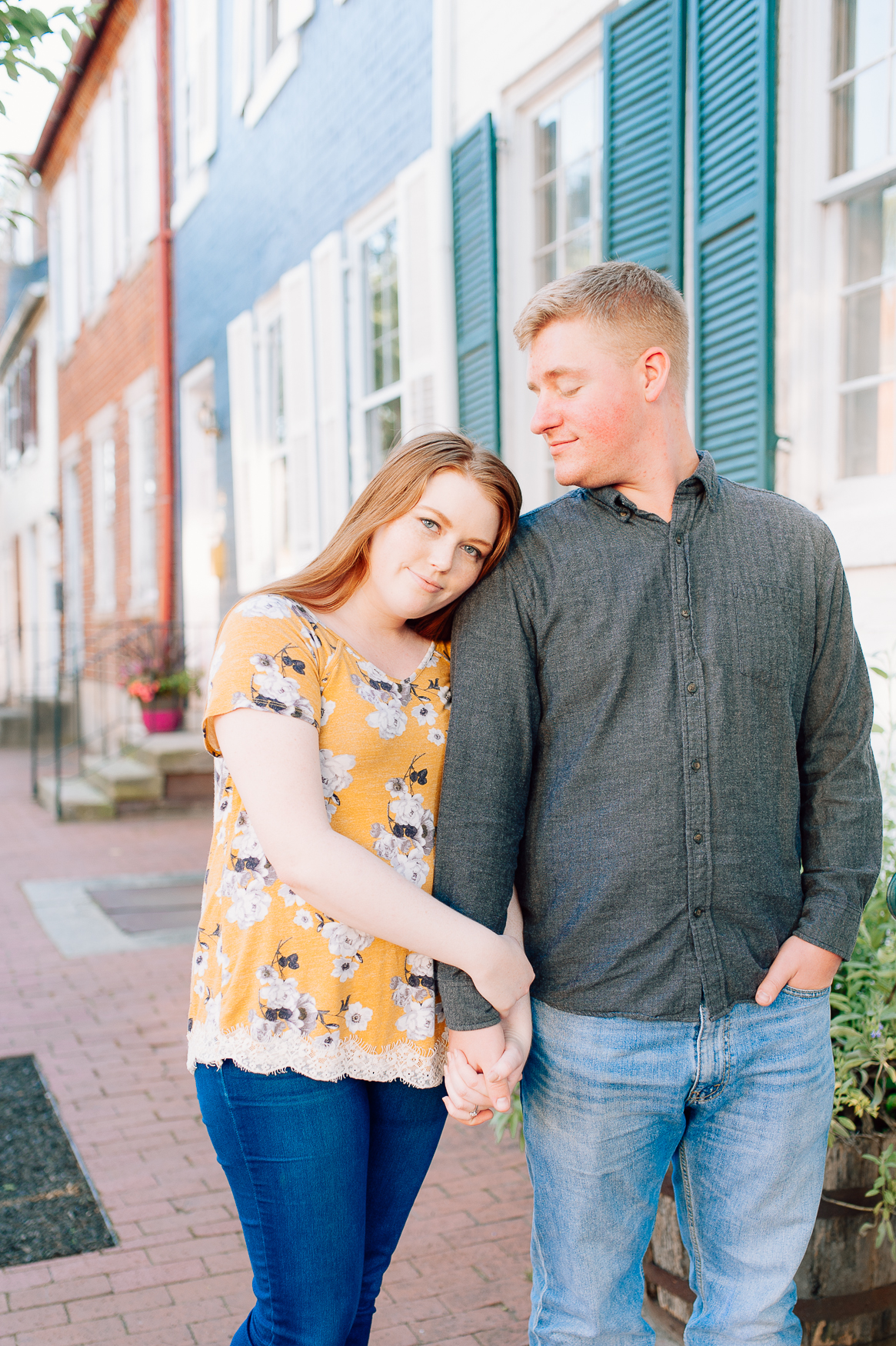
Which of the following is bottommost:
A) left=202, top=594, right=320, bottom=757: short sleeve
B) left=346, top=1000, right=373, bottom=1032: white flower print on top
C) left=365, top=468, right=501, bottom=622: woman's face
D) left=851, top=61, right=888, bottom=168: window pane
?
left=346, top=1000, right=373, bottom=1032: white flower print on top

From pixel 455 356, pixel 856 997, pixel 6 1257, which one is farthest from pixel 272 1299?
pixel 455 356

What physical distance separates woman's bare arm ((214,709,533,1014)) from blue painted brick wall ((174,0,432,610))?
559cm

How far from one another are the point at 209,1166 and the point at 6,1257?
636mm

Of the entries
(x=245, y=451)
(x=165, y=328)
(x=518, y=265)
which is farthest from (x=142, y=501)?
(x=518, y=265)

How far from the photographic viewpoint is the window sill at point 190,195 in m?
10.3

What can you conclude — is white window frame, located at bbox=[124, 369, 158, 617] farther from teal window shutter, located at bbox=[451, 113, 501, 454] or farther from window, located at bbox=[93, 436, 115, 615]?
teal window shutter, located at bbox=[451, 113, 501, 454]

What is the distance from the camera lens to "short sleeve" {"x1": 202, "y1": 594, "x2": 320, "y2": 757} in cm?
160

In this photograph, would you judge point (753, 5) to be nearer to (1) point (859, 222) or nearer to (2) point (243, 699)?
(1) point (859, 222)

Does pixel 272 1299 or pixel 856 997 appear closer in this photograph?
pixel 272 1299

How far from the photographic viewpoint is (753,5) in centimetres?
381

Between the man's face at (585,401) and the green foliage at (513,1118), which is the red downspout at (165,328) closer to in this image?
the green foliage at (513,1118)

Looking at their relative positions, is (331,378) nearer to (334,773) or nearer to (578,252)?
(578,252)

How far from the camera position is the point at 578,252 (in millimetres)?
5336

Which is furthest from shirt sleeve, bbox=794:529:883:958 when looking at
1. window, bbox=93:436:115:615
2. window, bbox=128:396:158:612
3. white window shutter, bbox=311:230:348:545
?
window, bbox=93:436:115:615
